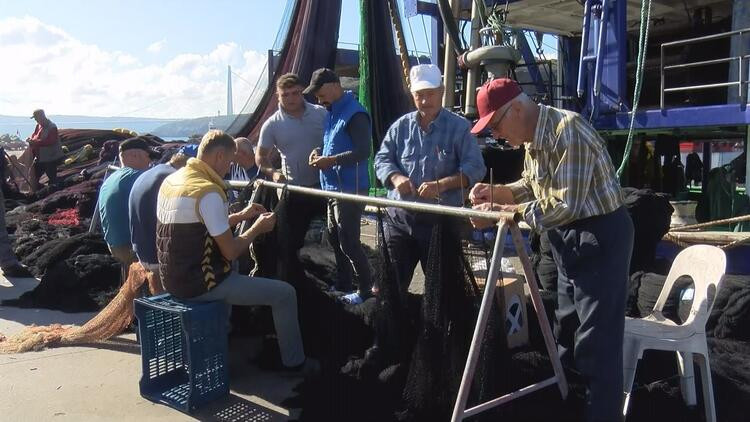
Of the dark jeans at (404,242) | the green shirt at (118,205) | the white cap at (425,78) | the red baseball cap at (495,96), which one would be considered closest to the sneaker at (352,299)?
the dark jeans at (404,242)

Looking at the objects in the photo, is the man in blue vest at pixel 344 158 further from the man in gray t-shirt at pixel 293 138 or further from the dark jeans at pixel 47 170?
the dark jeans at pixel 47 170

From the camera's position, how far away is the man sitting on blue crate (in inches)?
139

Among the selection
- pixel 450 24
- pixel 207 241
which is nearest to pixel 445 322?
pixel 207 241

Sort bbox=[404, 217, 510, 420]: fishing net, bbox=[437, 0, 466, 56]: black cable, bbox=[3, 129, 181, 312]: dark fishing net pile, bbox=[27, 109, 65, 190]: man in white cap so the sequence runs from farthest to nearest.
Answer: bbox=[27, 109, 65, 190]: man in white cap
bbox=[437, 0, 466, 56]: black cable
bbox=[3, 129, 181, 312]: dark fishing net pile
bbox=[404, 217, 510, 420]: fishing net

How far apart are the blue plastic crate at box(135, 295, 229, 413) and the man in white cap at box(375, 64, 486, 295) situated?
114 centimetres

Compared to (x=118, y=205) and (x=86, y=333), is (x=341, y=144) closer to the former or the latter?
(x=118, y=205)

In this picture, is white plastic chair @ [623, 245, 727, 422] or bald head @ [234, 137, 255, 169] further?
bald head @ [234, 137, 255, 169]

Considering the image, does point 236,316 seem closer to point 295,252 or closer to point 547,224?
point 295,252

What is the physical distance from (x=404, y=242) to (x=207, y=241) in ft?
3.83

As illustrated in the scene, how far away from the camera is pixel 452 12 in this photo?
8867 millimetres

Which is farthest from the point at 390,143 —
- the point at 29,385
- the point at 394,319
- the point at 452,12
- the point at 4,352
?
the point at 452,12

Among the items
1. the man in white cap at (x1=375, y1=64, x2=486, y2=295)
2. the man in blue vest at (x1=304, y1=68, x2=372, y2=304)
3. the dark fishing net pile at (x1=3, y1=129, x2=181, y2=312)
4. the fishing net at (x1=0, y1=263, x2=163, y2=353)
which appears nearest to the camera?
the man in white cap at (x1=375, y1=64, x2=486, y2=295)

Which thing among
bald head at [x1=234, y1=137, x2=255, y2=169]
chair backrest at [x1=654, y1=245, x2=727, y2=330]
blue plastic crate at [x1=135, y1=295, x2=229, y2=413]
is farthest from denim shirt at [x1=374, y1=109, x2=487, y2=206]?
bald head at [x1=234, y1=137, x2=255, y2=169]

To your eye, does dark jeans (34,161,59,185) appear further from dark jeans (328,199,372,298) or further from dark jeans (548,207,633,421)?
dark jeans (548,207,633,421)
